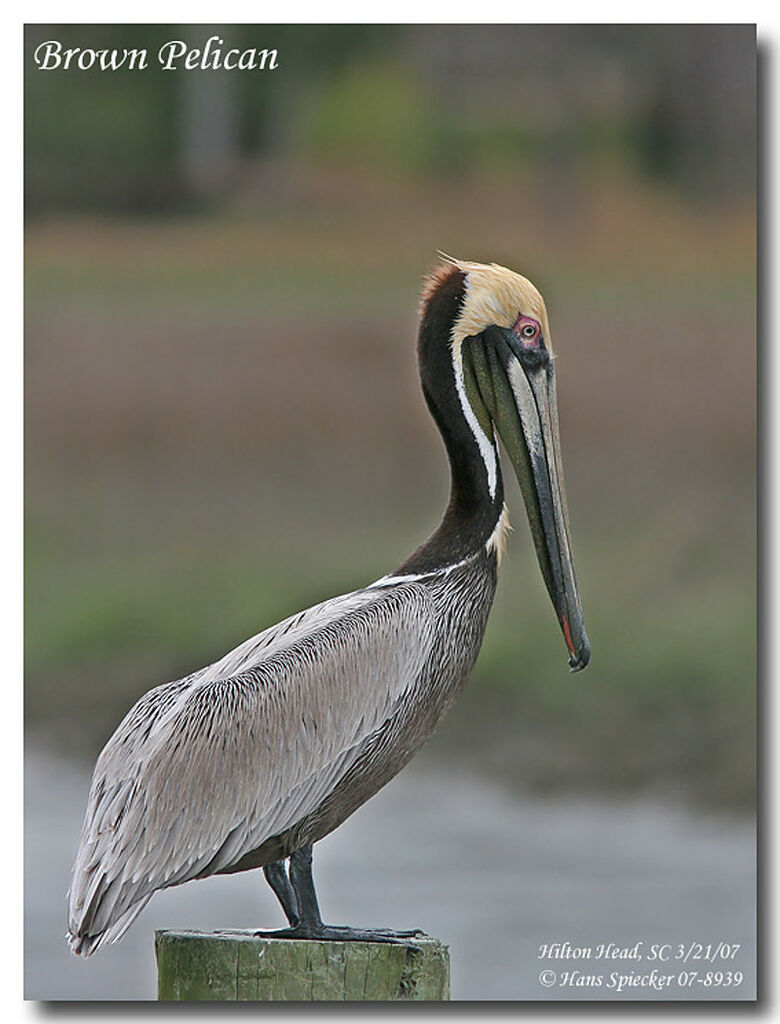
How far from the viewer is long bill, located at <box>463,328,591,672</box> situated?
338 centimetres

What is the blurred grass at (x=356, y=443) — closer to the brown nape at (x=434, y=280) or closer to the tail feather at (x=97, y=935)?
the brown nape at (x=434, y=280)

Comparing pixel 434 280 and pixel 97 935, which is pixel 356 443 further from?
pixel 97 935

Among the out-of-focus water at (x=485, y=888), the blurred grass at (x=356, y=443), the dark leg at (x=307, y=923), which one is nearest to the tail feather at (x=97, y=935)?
the dark leg at (x=307, y=923)

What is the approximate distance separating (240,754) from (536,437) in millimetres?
898

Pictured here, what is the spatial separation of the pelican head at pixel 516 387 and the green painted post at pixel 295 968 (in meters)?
0.71

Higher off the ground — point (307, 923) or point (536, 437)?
point (536, 437)

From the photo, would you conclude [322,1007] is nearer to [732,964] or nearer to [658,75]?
[732,964]

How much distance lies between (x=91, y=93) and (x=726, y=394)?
1.67 metres

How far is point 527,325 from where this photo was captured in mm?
3363

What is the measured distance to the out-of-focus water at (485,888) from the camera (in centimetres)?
378

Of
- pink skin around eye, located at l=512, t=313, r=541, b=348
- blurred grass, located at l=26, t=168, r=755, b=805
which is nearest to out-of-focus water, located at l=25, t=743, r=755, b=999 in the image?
blurred grass, located at l=26, t=168, r=755, b=805

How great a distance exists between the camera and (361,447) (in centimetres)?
405

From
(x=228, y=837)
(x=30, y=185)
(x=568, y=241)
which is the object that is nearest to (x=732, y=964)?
(x=228, y=837)

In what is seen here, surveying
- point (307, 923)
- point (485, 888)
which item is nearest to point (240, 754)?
point (307, 923)
